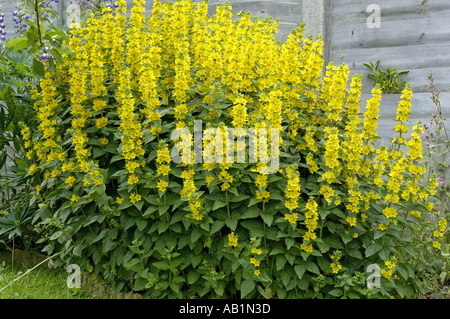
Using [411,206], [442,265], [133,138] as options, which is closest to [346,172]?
[411,206]

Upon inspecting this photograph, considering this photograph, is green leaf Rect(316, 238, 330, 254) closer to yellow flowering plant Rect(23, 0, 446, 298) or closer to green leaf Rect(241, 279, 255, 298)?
yellow flowering plant Rect(23, 0, 446, 298)

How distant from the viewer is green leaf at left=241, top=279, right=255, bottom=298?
2207 mm

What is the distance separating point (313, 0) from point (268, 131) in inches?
93.7

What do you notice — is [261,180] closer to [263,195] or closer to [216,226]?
[263,195]

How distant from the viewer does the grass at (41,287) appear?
8.30 ft

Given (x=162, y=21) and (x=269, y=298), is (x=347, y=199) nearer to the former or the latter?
(x=269, y=298)

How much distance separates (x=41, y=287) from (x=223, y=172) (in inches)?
51.0

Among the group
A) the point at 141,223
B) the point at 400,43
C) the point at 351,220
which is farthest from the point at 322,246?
the point at 400,43

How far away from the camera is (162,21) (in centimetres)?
273

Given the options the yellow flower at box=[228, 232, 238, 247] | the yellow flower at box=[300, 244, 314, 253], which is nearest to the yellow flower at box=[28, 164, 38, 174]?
the yellow flower at box=[228, 232, 238, 247]

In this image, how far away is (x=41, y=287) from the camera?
2639 millimetres

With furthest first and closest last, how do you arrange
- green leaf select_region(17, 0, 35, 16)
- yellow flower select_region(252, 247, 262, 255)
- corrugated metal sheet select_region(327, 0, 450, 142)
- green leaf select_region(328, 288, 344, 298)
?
corrugated metal sheet select_region(327, 0, 450, 142)
green leaf select_region(17, 0, 35, 16)
green leaf select_region(328, 288, 344, 298)
yellow flower select_region(252, 247, 262, 255)

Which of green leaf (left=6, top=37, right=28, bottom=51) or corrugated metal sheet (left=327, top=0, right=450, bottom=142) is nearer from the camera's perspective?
green leaf (left=6, top=37, right=28, bottom=51)

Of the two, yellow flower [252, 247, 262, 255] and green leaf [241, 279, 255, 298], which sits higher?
yellow flower [252, 247, 262, 255]
